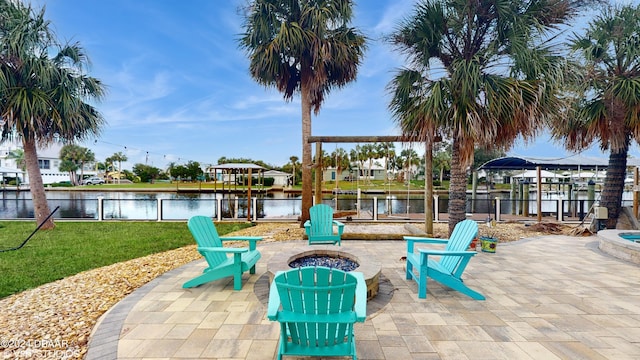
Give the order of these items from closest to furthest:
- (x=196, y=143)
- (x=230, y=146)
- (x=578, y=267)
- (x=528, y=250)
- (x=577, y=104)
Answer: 1. (x=578, y=267)
2. (x=528, y=250)
3. (x=577, y=104)
4. (x=196, y=143)
5. (x=230, y=146)

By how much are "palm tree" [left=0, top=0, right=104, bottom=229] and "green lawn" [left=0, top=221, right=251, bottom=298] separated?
51.1 inches

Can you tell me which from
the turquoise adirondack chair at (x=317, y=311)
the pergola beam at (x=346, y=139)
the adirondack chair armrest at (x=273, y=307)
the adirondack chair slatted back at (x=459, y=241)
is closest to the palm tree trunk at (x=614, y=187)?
the pergola beam at (x=346, y=139)

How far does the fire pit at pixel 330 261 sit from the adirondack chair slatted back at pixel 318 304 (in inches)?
53.9

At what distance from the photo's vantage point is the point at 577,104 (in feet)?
23.2

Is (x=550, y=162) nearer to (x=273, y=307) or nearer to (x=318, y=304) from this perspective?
(x=318, y=304)

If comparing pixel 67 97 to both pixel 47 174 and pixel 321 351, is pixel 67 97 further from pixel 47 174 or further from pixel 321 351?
pixel 47 174

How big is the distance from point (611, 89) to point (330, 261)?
7.71 meters

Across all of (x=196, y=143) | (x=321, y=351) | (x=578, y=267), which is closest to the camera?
(x=321, y=351)

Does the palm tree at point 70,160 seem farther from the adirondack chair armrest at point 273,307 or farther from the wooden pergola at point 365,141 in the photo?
the adirondack chair armrest at point 273,307

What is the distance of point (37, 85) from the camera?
24.7 ft

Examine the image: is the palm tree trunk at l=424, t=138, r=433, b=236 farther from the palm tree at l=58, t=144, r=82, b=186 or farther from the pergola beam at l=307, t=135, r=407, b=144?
the palm tree at l=58, t=144, r=82, b=186

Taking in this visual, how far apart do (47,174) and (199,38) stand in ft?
164

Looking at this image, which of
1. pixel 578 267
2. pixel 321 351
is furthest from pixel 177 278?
pixel 578 267

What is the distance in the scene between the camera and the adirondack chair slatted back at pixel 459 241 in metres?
3.48
